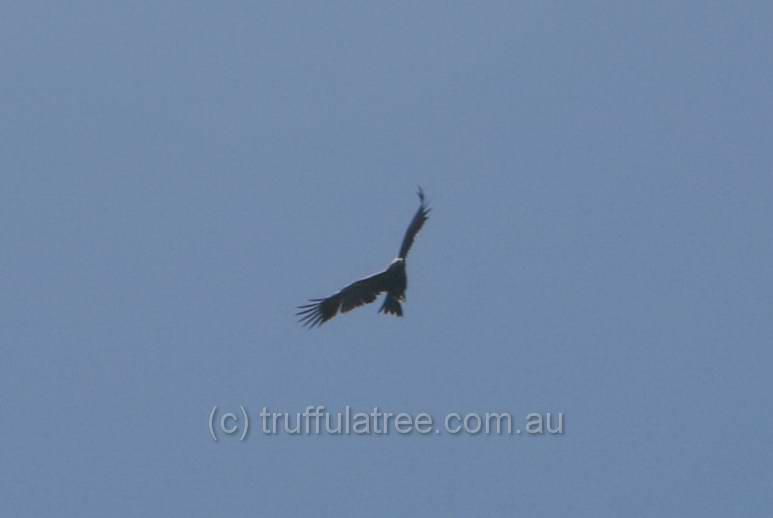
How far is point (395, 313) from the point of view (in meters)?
59.9

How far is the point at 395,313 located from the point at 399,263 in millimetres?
1037

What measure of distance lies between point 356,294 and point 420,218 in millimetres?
2185

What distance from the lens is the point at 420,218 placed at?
59500 millimetres

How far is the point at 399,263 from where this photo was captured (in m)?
59.9

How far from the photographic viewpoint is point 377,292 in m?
60.2

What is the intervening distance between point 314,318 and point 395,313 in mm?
1729

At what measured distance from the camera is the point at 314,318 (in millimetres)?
60312

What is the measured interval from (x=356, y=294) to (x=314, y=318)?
3.31ft

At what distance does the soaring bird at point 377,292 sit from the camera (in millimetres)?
59656

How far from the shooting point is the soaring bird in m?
59.7

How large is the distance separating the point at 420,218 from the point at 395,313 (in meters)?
2.07

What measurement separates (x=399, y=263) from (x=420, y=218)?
1109mm
